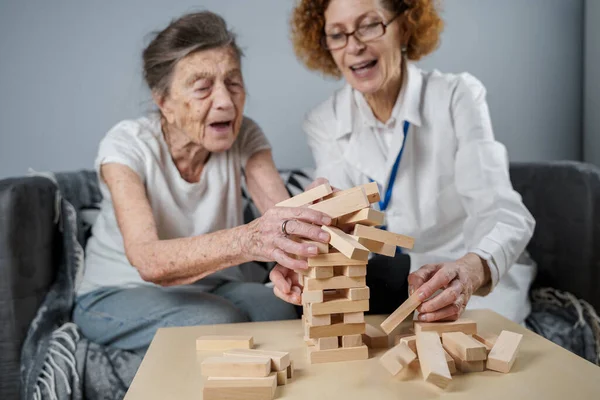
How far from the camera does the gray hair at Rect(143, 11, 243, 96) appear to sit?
6.63ft

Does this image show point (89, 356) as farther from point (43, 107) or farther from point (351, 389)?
point (43, 107)

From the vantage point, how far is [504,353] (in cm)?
123

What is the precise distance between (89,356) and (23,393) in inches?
9.3

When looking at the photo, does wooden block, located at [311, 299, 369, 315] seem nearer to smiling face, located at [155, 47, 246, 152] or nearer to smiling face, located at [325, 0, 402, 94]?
smiling face, located at [155, 47, 246, 152]

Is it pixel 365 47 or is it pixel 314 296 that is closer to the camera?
pixel 314 296

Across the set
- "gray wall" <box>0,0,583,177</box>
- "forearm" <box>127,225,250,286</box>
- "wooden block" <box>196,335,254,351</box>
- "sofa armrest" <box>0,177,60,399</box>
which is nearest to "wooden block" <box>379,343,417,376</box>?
"wooden block" <box>196,335,254,351</box>

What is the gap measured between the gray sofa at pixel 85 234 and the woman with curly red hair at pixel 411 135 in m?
0.23

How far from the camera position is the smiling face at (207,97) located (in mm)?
2002

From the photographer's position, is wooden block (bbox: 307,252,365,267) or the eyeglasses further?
the eyeglasses

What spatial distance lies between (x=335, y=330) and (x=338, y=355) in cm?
5

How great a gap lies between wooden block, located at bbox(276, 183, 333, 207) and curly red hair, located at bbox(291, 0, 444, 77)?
1.06m

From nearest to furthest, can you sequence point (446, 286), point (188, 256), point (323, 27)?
point (446, 286) < point (188, 256) < point (323, 27)

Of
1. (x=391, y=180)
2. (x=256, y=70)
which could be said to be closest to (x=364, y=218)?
(x=391, y=180)

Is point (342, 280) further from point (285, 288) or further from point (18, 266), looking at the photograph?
point (18, 266)
